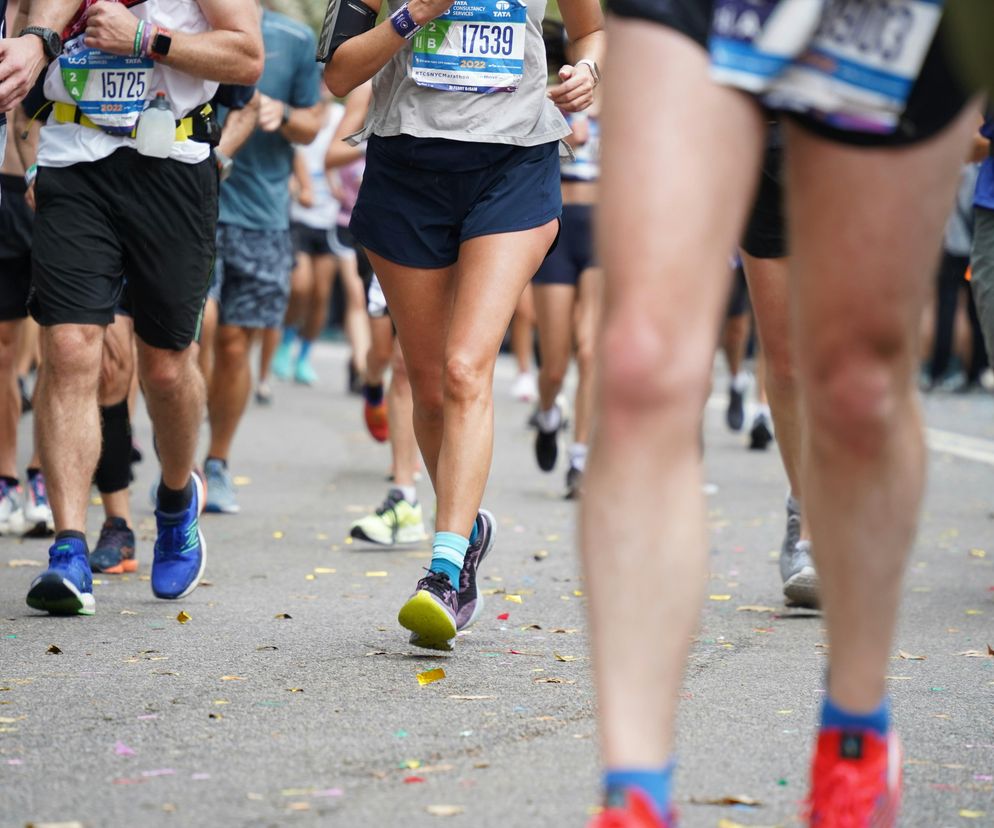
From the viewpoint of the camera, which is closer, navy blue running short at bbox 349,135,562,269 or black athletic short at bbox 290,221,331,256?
navy blue running short at bbox 349,135,562,269

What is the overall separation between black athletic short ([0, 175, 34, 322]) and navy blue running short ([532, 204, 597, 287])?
2.94m

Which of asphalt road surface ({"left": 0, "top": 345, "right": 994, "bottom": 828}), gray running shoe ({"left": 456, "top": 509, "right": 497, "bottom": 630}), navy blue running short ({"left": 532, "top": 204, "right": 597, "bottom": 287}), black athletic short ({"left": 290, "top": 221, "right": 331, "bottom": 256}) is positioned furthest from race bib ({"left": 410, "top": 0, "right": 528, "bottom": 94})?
black athletic short ({"left": 290, "top": 221, "right": 331, "bottom": 256})

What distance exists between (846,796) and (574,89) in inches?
106

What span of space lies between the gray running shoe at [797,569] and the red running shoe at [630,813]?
3.02m

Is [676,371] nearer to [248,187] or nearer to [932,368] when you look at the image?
[248,187]

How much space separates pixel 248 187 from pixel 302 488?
1.64 metres

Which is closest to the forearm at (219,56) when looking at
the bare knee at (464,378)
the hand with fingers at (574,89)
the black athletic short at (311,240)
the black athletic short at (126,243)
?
the black athletic short at (126,243)

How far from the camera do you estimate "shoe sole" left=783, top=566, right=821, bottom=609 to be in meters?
5.26

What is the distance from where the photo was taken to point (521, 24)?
15.8ft

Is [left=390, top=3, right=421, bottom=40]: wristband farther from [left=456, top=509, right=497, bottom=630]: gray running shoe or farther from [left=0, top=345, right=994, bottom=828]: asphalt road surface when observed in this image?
[left=0, top=345, right=994, bottom=828]: asphalt road surface

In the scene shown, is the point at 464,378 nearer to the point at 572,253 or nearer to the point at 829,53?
the point at 829,53

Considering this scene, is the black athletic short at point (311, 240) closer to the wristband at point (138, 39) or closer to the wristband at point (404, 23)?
the wristband at point (138, 39)

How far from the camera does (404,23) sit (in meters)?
4.62

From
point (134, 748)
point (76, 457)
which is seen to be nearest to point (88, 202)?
point (76, 457)
